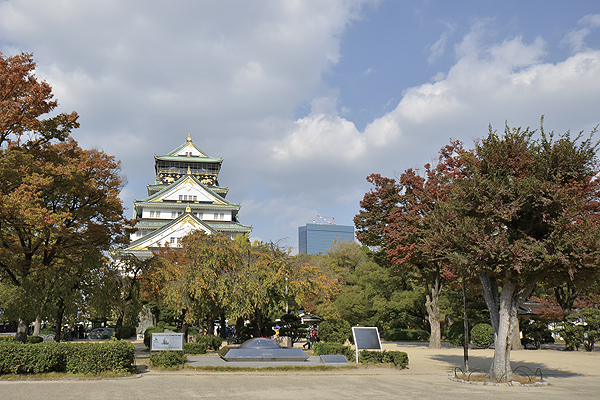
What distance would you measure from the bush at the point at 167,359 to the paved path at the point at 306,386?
27.9 inches

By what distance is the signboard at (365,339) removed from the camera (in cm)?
1908

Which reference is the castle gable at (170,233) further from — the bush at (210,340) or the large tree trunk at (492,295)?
the large tree trunk at (492,295)

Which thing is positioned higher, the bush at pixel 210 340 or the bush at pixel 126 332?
the bush at pixel 210 340

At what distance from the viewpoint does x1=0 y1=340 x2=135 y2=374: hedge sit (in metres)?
14.5

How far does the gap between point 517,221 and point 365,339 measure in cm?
796

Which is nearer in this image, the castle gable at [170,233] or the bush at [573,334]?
the bush at [573,334]

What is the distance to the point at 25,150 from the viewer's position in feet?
56.3

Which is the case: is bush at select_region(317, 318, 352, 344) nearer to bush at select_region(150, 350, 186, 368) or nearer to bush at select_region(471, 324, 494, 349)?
bush at select_region(150, 350, 186, 368)

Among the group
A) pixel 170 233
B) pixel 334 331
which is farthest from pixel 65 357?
pixel 170 233

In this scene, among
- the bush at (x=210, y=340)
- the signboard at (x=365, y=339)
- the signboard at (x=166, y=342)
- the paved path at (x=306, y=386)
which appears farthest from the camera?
the bush at (x=210, y=340)

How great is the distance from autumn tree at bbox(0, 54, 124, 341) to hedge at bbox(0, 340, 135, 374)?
405cm

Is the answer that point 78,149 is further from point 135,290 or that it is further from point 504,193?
point 504,193

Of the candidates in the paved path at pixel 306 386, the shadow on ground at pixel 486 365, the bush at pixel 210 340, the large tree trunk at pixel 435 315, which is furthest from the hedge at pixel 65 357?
the large tree trunk at pixel 435 315

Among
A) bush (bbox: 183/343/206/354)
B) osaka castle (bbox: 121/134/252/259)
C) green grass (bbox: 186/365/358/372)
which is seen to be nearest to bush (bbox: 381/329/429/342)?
bush (bbox: 183/343/206/354)
